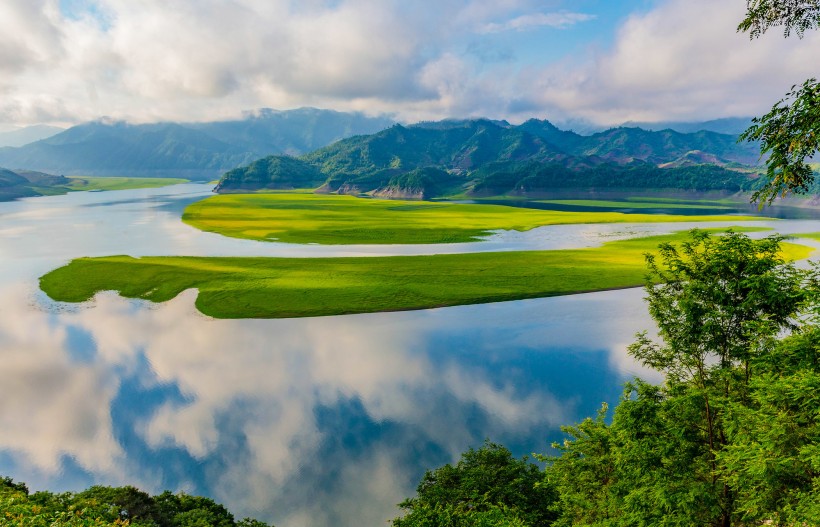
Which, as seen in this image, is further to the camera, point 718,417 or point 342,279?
point 342,279

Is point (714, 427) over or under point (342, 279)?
over

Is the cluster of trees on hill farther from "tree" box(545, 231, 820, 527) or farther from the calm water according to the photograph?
the calm water

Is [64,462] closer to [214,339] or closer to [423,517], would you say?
[214,339]

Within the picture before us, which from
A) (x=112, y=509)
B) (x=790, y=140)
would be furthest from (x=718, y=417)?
(x=112, y=509)

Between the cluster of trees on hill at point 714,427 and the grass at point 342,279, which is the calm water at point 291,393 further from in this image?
the cluster of trees on hill at point 714,427

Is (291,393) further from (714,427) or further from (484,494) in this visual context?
(714,427)

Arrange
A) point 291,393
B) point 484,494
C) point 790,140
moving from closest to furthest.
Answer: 1. point 790,140
2. point 484,494
3. point 291,393

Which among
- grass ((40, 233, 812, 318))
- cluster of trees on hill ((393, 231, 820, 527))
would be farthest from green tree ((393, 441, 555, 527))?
grass ((40, 233, 812, 318))

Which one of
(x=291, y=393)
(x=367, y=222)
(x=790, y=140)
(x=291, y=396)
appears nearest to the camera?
(x=790, y=140)
